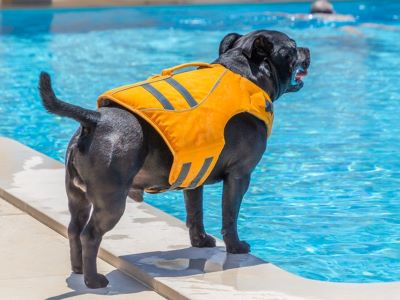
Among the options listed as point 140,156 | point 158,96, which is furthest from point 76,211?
point 158,96

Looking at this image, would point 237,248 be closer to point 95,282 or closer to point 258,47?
point 95,282

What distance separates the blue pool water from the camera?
637cm

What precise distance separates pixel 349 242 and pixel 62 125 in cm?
446

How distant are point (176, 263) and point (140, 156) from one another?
0.66 meters

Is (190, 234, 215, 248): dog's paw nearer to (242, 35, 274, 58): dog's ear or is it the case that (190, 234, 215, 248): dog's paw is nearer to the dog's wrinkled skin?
the dog's wrinkled skin

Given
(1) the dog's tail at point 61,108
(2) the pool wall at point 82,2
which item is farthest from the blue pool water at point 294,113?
(1) the dog's tail at point 61,108

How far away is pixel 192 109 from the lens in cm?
449

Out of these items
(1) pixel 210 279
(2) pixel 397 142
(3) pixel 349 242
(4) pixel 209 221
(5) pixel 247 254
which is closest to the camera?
(1) pixel 210 279

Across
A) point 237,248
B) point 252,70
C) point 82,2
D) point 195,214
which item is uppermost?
point 252,70

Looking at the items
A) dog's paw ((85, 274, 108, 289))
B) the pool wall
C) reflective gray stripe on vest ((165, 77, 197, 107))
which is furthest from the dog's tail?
the pool wall

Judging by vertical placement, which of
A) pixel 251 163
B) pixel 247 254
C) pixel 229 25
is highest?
pixel 251 163

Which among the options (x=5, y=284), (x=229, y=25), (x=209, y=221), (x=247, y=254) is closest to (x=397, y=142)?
(x=209, y=221)

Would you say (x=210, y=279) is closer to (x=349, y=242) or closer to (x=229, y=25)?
(x=349, y=242)

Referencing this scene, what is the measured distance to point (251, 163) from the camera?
4727 millimetres
